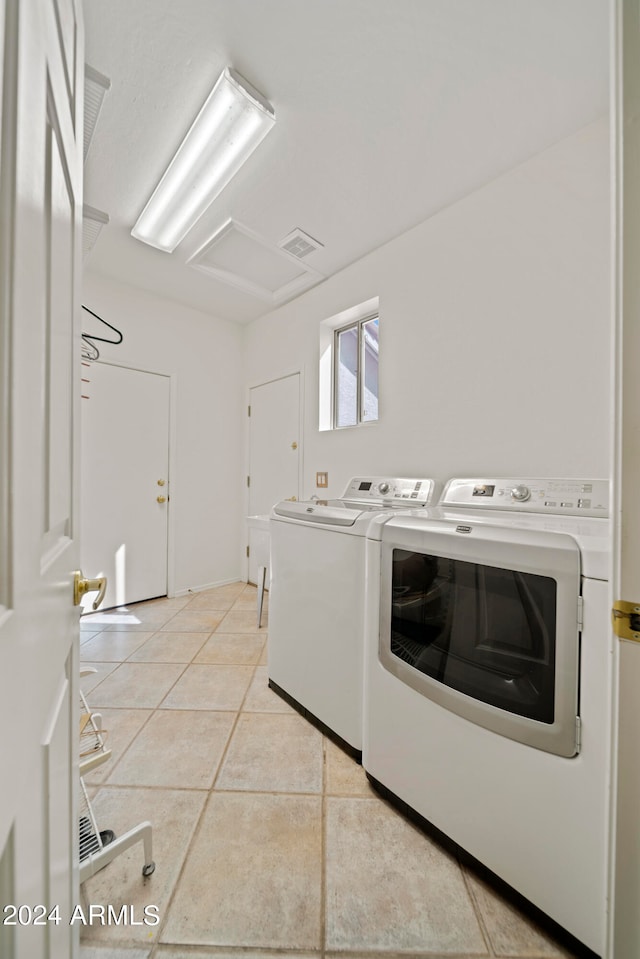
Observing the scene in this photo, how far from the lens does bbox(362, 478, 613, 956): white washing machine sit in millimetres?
790

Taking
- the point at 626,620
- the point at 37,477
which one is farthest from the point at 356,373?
the point at 37,477

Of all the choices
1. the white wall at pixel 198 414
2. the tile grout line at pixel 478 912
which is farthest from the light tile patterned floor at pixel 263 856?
the white wall at pixel 198 414

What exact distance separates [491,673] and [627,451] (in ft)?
2.22

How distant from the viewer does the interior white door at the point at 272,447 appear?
9.92 ft

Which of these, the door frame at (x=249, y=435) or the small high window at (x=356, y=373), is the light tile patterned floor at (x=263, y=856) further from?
the small high window at (x=356, y=373)

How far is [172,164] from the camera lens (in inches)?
66.9

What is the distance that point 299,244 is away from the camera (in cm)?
230

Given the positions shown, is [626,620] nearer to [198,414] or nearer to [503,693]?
[503,693]

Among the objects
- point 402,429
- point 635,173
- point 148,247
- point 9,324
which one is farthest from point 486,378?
point 148,247

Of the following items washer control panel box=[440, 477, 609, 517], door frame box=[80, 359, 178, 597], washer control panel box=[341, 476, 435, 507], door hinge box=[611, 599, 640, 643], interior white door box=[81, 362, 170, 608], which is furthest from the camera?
door frame box=[80, 359, 178, 597]

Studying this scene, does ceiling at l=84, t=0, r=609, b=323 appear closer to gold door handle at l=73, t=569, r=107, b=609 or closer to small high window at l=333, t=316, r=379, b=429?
small high window at l=333, t=316, r=379, b=429

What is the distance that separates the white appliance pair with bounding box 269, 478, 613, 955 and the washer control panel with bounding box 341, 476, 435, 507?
428 millimetres

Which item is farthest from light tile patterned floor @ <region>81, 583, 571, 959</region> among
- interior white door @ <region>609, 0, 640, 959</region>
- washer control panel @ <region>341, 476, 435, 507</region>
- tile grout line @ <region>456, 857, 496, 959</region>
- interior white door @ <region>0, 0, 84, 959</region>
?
washer control panel @ <region>341, 476, 435, 507</region>

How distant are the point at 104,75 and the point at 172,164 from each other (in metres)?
0.38
